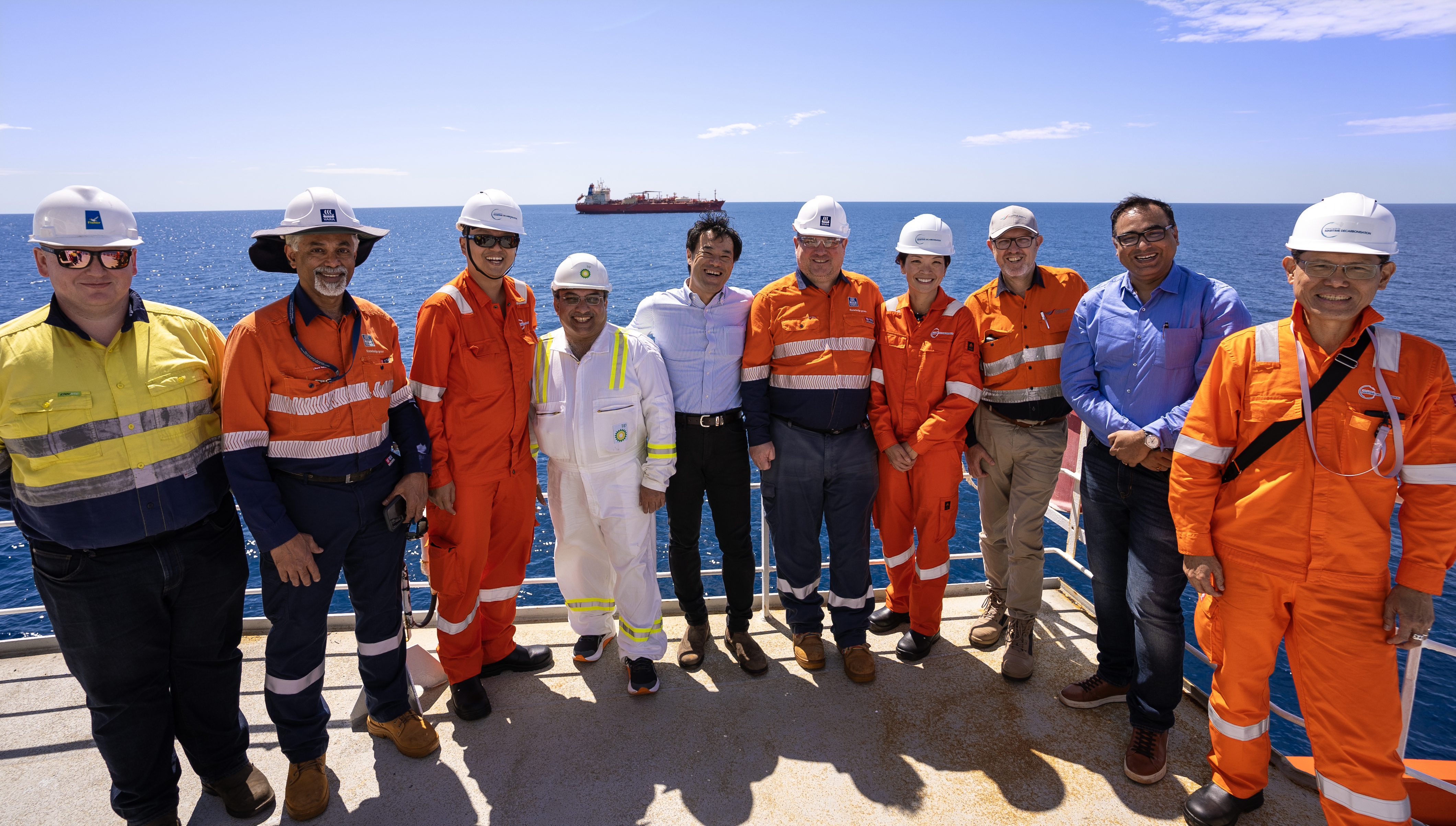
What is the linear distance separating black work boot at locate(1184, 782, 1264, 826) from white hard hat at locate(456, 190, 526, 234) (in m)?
3.77

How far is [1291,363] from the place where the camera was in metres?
2.53

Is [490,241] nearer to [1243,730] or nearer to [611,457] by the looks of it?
[611,457]

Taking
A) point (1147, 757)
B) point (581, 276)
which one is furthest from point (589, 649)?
point (1147, 757)

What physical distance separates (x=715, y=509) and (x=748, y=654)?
82 centimetres

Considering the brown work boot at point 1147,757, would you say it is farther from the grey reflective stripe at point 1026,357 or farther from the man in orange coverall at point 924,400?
the grey reflective stripe at point 1026,357

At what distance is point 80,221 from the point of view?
97.0 inches

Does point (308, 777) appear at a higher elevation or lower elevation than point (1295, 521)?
lower

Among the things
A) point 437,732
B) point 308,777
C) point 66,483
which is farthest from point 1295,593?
point 66,483

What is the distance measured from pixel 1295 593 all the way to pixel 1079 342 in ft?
4.41

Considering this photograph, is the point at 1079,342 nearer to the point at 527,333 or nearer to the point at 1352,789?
the point at 1352,789

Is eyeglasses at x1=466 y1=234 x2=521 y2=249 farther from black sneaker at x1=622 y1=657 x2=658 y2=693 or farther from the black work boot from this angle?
the black work boot

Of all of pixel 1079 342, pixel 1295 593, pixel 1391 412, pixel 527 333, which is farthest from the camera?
pixel 527 333

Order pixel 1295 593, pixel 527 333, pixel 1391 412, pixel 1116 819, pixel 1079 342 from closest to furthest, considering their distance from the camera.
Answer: pixel 1391 412 < pixel 1295 593 < pixel 1116 819 < pixel 1079 342 < pixel 527 333

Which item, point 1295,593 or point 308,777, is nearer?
point 1295,593
